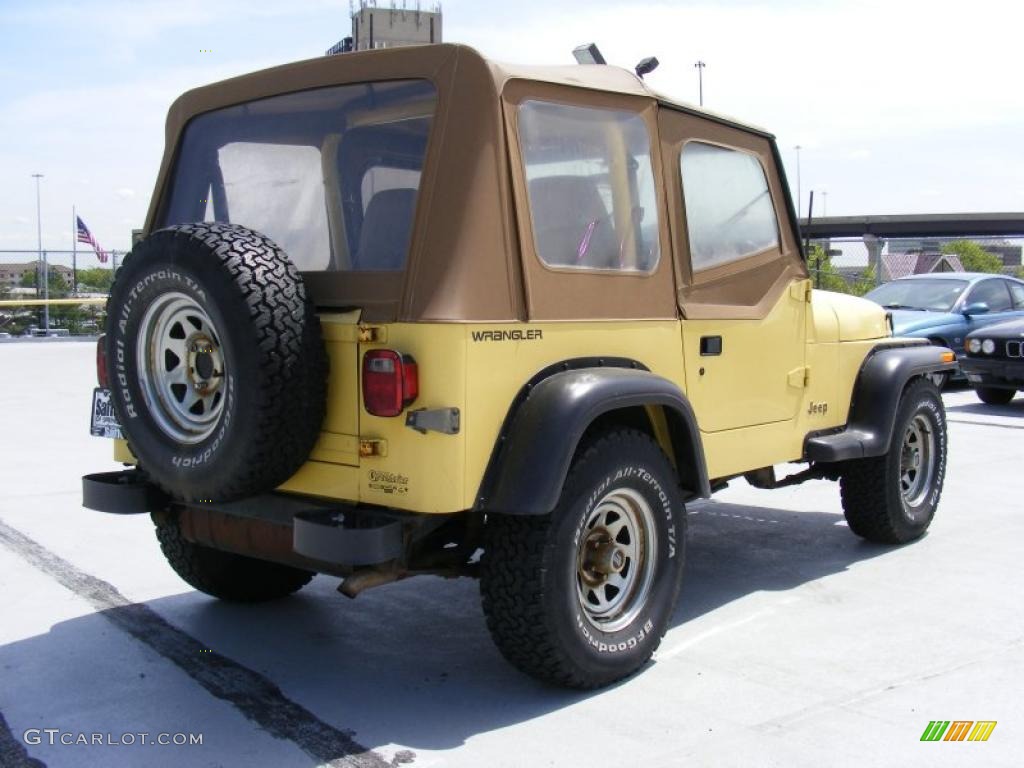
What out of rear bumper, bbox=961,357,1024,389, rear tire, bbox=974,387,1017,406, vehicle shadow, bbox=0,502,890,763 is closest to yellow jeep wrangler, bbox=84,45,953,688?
vehicle shadow, bbox=0,502,890,763

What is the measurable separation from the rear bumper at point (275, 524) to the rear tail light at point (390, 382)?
0.37 metres

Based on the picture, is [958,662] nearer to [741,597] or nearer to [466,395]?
[741,597]

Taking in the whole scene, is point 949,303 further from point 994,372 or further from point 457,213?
point 457,213

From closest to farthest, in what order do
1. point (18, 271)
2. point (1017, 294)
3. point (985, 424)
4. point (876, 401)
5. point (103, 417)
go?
1. point (103, 417)
2. point (876, 401)
3. point (985, 424)
4. point (1017, 294)
5. point (18, 271)

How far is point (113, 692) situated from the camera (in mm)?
4016

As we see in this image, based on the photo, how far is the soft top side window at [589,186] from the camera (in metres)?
3.94

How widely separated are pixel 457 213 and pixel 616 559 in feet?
4.58

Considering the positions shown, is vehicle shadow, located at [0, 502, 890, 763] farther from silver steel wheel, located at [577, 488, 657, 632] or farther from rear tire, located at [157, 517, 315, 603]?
silver steel wheel, located at [577, 488, 657, 632]

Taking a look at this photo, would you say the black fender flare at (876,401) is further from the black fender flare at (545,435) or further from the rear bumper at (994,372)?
the rear bumper at (994,372)

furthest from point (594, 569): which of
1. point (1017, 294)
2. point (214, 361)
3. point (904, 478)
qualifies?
point (1017, 294)

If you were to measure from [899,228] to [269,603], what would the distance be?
5004 cm

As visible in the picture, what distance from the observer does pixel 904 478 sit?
20.6 feet

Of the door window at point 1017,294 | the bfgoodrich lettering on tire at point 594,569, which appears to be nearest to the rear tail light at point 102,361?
the bfgoodrich lettering on tire at point 594,569

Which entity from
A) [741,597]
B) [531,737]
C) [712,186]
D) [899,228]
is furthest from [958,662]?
[899,228]
